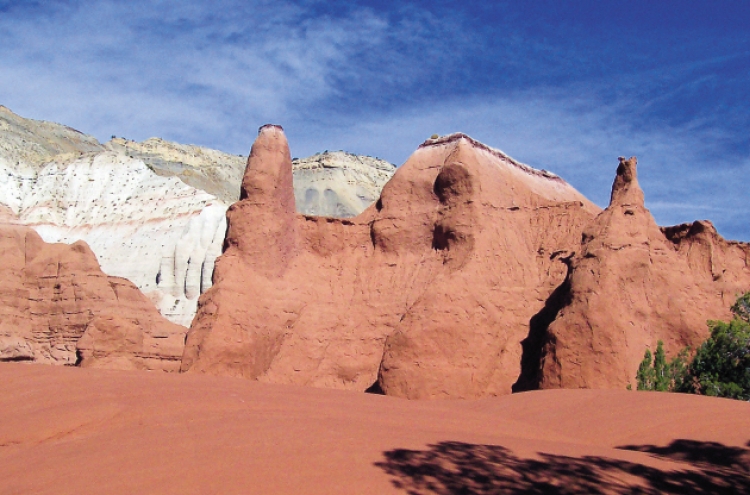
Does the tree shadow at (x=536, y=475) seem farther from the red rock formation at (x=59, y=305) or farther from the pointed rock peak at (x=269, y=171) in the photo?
the red rock formation at (x=59, y=305)

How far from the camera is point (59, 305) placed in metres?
26.5

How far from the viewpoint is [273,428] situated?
9.52 m

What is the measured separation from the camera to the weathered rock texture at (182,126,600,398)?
2022 cm

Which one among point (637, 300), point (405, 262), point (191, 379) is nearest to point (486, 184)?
point (405, 262)

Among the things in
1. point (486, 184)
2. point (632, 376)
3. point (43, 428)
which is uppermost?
point (486, 184)

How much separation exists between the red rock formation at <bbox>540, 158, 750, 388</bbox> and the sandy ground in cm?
418

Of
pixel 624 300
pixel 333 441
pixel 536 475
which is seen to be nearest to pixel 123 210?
pixel 624 300

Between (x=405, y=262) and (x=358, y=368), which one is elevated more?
(x=405, y=262)

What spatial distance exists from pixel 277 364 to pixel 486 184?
9.01 meters

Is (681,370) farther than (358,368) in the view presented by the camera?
No

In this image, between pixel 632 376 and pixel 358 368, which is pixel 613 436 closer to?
pixel 632 376

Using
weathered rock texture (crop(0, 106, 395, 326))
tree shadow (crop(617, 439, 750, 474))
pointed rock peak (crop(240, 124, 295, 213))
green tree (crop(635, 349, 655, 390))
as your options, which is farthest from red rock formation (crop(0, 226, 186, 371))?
tree shadow (crop(617, 439, 750, 474))

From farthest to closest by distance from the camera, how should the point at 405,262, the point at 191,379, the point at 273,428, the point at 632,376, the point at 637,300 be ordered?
the point at 405,262 → the point at 637,300 → the point at 632,376 → the point at 191,379 → the point at 273,428

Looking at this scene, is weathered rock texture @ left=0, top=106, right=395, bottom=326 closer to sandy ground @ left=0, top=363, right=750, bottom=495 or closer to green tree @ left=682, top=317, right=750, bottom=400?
sandy ground @ left=0, top=363, right=750, bottom=495
